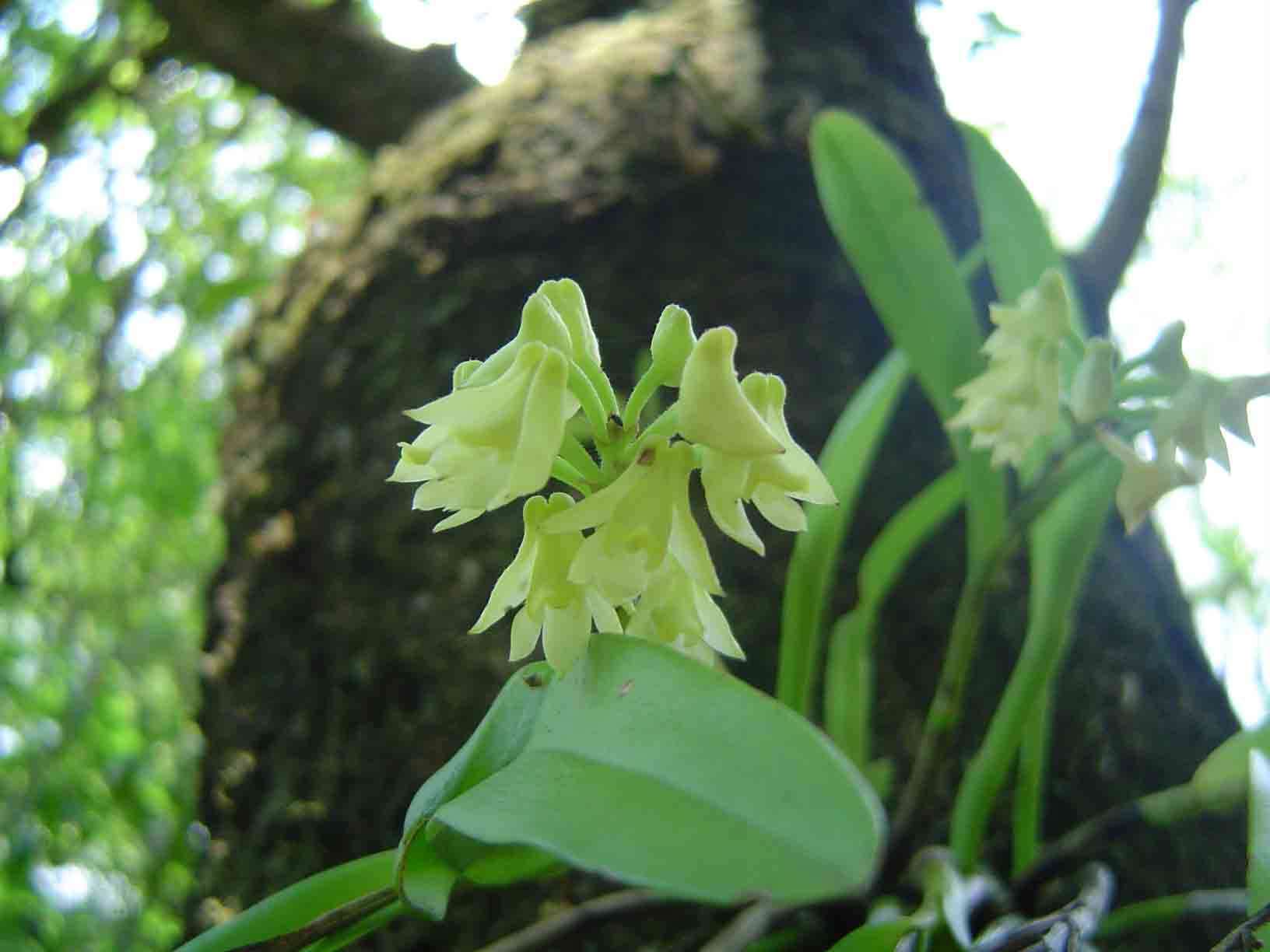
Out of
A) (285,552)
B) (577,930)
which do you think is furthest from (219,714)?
(577,930)

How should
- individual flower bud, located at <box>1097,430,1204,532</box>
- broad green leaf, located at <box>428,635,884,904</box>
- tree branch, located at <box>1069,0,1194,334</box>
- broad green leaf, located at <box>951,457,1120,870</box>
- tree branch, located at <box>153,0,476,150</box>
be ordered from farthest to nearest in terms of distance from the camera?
tree branch, located at <box>153,0,476,150</box>, tree branch, located at <box>1069,0,1194,334</box>, broad green leaf, located at <box>951,457,1120,870</box>, individual flower bud, located at <box>1097,430,1204,532</box>, broad green leaf, located at <box>428,635,884,904</box>

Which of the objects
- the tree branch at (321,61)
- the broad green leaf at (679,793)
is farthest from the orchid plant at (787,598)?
the tree branch at (321,61)

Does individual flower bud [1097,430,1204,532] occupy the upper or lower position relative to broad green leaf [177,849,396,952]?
lower

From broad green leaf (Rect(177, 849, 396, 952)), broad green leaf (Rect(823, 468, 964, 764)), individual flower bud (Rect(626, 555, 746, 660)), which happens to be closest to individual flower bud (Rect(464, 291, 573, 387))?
individual flower bud (Rect(626, 555, 746, 660))

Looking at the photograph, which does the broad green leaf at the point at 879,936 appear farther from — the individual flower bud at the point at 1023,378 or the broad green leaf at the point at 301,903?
the individual flower bud at the point at 1023,378

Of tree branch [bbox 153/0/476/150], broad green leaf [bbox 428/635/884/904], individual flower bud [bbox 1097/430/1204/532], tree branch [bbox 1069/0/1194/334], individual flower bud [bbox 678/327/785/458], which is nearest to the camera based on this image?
broad green leaf [bbox 428/635/884/904]

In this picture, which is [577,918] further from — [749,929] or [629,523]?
[629,523]

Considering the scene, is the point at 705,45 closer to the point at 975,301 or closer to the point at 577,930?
the point at 975,301

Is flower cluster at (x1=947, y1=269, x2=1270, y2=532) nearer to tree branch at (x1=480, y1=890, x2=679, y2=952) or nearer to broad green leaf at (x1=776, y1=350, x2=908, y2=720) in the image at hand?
broad green leaf at (x1=776, y1=350, x2=908, y2=720)
